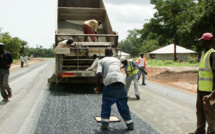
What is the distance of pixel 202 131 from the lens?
182 inches

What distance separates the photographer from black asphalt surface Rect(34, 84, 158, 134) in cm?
505

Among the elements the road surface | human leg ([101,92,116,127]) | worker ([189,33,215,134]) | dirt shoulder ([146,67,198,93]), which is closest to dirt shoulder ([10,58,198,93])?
dirt shoulder ([146,67,198,93])

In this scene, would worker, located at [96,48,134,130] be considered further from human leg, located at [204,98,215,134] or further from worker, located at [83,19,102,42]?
worker, located at [83,19,102,42]

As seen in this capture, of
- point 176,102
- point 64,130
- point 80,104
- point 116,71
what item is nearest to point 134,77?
point 176,102

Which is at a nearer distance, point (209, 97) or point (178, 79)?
point (209, 97)

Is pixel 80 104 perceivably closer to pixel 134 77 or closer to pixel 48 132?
pixel 134 77

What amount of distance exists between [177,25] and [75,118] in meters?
40.9

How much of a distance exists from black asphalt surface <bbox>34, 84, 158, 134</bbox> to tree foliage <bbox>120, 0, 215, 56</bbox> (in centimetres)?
252

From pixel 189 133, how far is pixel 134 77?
422 centimetres

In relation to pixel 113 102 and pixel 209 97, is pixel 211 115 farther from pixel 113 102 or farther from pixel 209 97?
pixel 113 102

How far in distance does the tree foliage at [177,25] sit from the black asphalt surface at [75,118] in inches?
99.3

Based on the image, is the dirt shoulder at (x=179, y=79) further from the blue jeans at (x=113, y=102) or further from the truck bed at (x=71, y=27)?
the blue jeans at (x=113, y=102)

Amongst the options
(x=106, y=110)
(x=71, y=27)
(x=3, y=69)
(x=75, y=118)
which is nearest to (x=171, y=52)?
(x=71, y=27)

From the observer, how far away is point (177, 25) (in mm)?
44094
